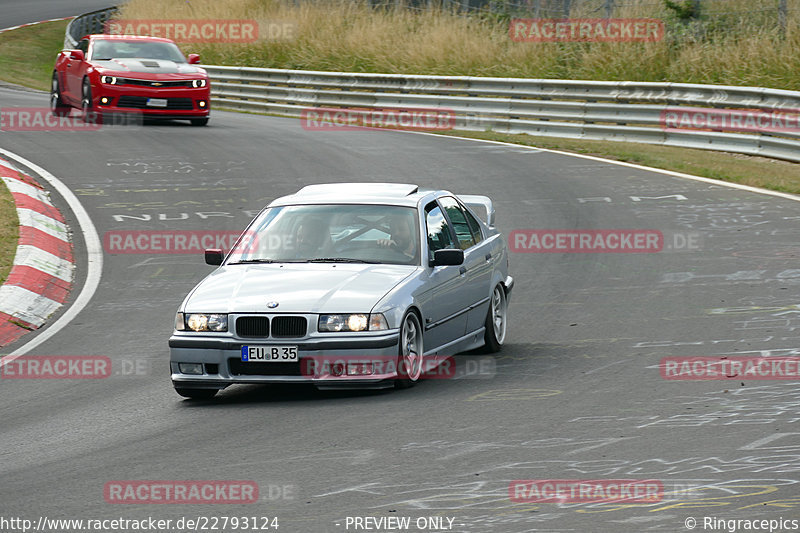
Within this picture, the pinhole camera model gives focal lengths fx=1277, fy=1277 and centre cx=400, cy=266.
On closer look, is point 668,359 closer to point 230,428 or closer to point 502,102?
point 230,428

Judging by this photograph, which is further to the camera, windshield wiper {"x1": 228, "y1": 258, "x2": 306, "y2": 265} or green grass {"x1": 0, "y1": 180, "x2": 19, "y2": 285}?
green grass {"x1": 0, "y1": 180, "x2": 19, "y2": 285}

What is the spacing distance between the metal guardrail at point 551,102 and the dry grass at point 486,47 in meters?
2.81

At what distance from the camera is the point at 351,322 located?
28.2ft

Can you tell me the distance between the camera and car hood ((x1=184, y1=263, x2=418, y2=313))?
8656 millimetres

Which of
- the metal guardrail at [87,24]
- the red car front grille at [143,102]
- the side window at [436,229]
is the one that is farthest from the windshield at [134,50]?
the side window at [436,229]

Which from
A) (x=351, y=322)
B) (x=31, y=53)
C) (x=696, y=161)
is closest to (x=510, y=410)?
(x=351, y=322)

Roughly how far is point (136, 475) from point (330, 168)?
45.8 feet

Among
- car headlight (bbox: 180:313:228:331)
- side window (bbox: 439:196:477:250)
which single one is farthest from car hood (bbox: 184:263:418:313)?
side window (bbox: 439:196:477:250)

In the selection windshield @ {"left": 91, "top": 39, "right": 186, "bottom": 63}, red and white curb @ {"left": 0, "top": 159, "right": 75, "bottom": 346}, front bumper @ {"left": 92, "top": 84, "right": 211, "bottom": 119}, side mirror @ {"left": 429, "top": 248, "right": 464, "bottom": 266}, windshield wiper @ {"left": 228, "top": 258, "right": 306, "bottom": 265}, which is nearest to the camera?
side mirror @ {"left": 429, "top": 248, "right": 464, "bottom": 266}

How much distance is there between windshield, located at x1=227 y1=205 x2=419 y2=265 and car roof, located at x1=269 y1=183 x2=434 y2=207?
7 cm

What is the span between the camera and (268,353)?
8.59 m

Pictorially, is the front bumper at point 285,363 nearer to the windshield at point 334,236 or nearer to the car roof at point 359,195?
the windshield at point 334,236

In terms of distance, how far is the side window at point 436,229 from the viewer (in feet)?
32.6

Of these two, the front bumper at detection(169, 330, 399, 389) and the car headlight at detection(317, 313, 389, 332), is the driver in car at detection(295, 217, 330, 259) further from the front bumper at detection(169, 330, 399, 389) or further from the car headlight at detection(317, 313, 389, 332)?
the front bumper at detection(169, 330, 399, 389)
